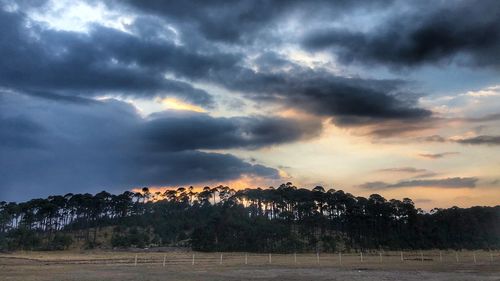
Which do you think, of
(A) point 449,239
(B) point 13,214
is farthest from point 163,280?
(B) point 13,214

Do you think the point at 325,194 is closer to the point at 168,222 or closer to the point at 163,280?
the point at 168,222

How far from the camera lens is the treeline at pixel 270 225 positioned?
131750 mm

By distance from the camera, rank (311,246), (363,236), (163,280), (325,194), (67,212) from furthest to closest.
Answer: (67,212) < (325,194) < (363,236) < (311,246) < (163,280)

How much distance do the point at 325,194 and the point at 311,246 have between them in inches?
1550

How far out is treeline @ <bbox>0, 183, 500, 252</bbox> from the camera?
132m

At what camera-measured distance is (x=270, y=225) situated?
447 ft

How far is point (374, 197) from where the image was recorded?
169 metres

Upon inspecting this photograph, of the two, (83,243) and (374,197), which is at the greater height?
(374,197)

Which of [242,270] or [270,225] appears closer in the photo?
[242,270]

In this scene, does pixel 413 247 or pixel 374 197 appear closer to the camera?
pixel 413 247

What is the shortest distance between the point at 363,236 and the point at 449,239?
36.0m

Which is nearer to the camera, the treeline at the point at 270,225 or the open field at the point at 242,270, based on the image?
the open field at the point at 242,270

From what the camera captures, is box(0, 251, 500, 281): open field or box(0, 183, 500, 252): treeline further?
box(0, 183, 500, 252): treeline

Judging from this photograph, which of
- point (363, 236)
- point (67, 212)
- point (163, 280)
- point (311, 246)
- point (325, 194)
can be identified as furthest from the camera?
point (67, 212)
